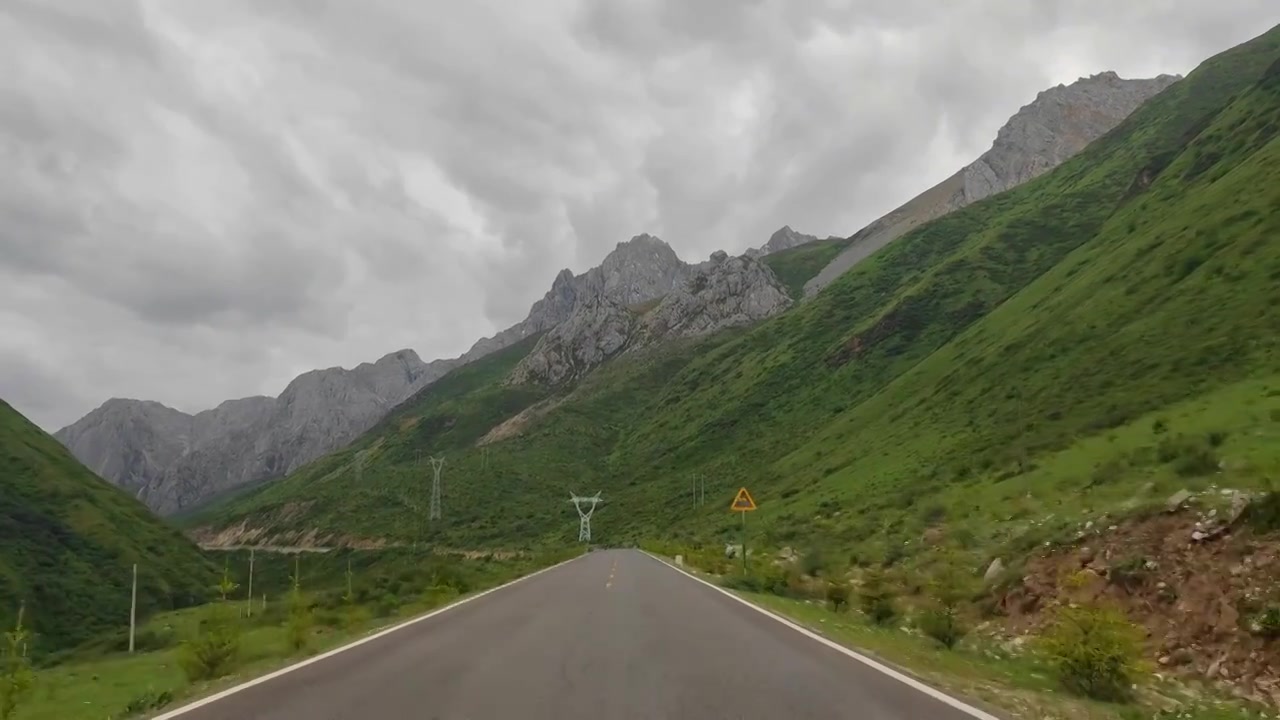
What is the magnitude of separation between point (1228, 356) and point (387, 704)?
38022 millimetres

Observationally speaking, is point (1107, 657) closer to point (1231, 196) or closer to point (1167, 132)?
point (1231, 196)

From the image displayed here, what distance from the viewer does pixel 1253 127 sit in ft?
224

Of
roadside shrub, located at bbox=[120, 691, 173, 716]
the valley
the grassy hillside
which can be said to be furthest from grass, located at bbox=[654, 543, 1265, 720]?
the grassy hillside

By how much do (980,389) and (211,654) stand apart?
5520 centimetres

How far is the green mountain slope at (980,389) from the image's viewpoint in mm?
31391

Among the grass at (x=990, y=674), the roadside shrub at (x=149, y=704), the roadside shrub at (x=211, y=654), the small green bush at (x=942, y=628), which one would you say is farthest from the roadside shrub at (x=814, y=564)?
the roadside shrub at (x=149, y=704)

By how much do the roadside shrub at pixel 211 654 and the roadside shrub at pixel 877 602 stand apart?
14115mm

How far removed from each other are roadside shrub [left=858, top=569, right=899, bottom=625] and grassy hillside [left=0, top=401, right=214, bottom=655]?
171ft

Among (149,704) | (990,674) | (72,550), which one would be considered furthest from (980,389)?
(72,550)

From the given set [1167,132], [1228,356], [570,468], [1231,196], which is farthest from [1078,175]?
[1228,356]

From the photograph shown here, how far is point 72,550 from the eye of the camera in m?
70.2

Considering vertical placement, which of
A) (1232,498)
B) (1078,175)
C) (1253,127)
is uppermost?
(1078,175)

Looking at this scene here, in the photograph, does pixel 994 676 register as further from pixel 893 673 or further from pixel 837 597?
pixel 837 597

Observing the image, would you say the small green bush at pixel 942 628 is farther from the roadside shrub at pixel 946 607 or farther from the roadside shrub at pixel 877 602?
the roadside shrub at pixel 877 602
